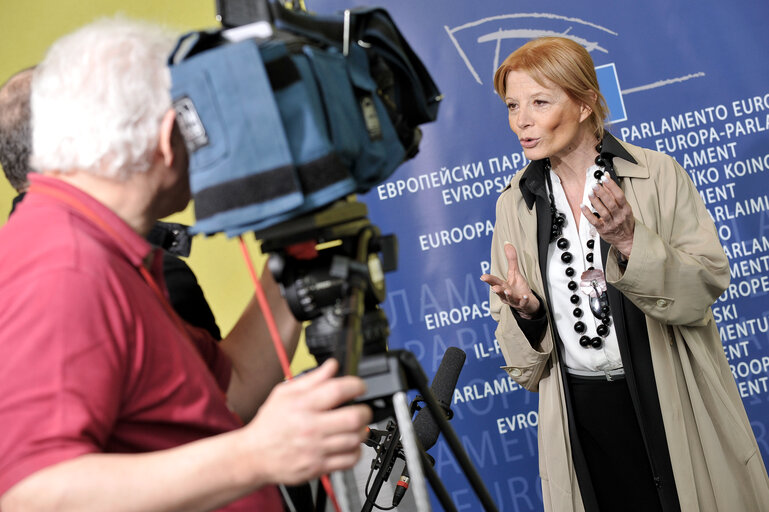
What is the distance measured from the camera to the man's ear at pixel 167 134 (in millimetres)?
782

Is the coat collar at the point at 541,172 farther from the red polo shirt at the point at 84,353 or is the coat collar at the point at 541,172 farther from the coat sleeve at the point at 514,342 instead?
the red polo shirt at the point at 84,353

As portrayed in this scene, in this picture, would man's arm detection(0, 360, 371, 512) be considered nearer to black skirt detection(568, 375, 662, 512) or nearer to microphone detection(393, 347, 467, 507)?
microphone detection(393, 347, 467, 507)

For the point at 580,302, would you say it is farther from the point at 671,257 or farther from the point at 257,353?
the point at 257,353

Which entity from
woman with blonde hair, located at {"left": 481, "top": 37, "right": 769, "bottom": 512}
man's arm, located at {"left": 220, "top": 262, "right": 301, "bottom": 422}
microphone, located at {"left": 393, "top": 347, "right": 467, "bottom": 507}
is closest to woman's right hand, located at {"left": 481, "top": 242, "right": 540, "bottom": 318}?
woman with blonde hair, located at {"left": 481, "top": 37, "right": 769, "bottom": 512}

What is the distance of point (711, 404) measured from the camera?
1716 millimetres

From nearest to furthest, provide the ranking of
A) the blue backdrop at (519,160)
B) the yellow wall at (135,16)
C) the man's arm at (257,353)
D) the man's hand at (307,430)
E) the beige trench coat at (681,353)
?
the man's hand at (307,430), the man's arm at (257,353), the beige trench coat at (681,353), the blue backdrop at (519,160), the yellow wall at (135,16)

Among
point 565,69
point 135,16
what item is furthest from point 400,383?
point 135,16

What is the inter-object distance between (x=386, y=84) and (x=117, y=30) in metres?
0.33

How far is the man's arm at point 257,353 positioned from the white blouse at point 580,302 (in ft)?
3.12

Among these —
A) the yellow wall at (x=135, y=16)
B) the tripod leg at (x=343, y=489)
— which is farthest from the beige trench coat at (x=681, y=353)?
the yellow wall at (x=135, y=16)

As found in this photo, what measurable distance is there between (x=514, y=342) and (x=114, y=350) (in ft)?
4.32

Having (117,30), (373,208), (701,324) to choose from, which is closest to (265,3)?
(117,30)

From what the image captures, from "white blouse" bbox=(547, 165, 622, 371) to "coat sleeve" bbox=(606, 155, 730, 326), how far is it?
129mm

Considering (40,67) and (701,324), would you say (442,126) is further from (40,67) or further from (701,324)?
(40,67)
